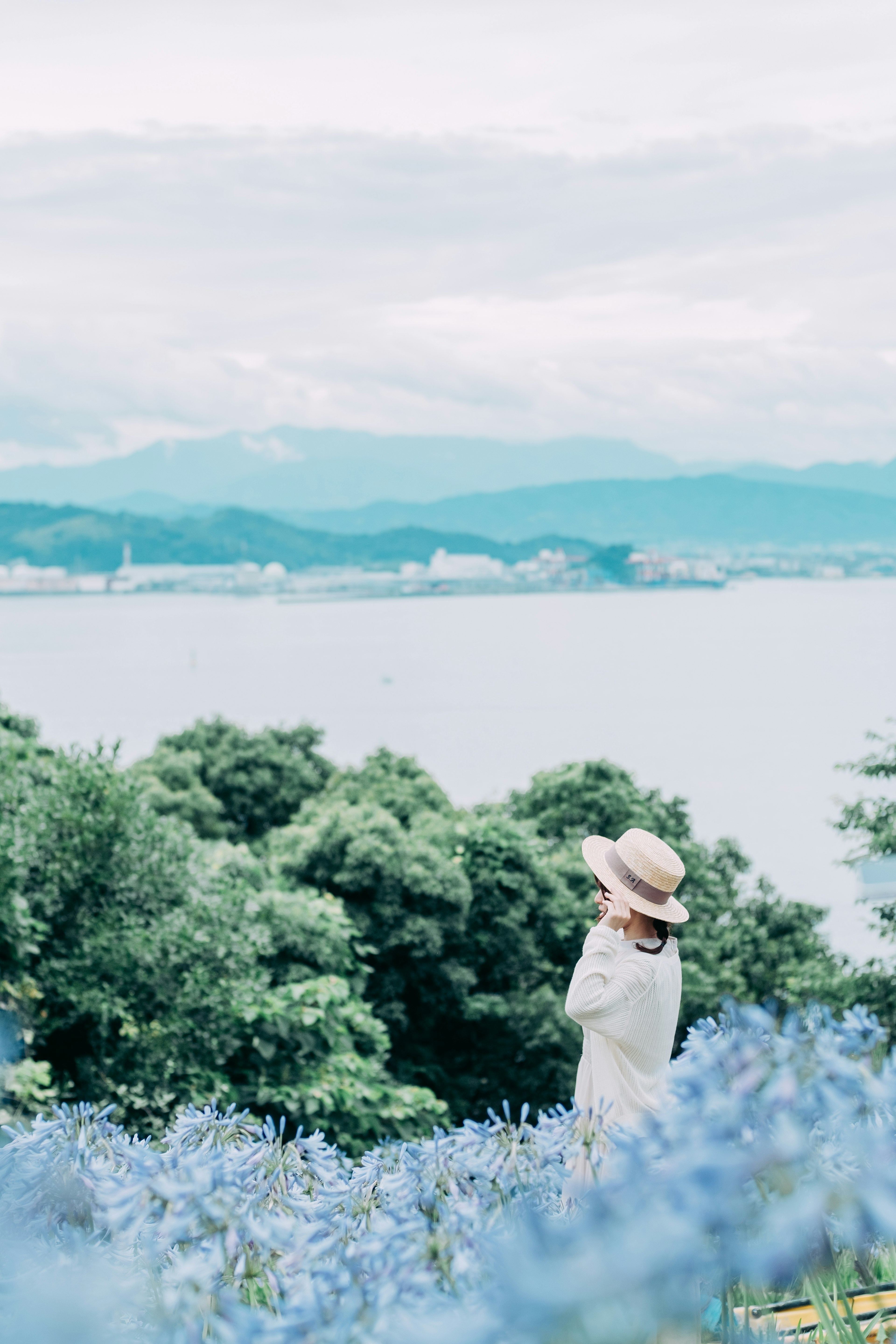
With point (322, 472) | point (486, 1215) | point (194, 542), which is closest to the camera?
point (486, 1215)

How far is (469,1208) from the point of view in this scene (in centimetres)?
217

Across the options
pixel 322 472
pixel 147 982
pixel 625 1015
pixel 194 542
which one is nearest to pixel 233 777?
pixel 147 982

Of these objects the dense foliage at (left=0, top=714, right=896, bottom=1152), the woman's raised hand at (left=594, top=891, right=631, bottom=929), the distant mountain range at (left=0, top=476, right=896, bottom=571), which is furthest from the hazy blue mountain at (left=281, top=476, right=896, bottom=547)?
the woman's raised hand at (left=594, top=891, right=631, bottom=929)

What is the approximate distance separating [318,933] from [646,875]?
9181 mm

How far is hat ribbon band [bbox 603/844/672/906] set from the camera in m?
3.76

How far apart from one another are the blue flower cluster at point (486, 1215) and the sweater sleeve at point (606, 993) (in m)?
0.90

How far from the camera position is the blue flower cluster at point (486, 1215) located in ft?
4.03

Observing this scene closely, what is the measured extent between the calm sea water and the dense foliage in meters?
5.77

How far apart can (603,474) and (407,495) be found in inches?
1147

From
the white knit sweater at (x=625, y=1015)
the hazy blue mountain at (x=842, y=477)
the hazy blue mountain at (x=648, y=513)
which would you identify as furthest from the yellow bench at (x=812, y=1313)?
the hazy blue mountain at (x=842, y=477)

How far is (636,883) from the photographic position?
3783 mm

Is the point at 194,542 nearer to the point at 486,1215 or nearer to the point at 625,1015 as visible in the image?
the point at 625,1015

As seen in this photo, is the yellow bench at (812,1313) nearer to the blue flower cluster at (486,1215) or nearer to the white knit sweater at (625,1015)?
the blue flower cluster at (486,1215)

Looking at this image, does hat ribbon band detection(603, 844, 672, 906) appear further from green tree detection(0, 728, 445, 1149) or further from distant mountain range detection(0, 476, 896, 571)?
distant mountain range detection(0, 476, 896, 571)
